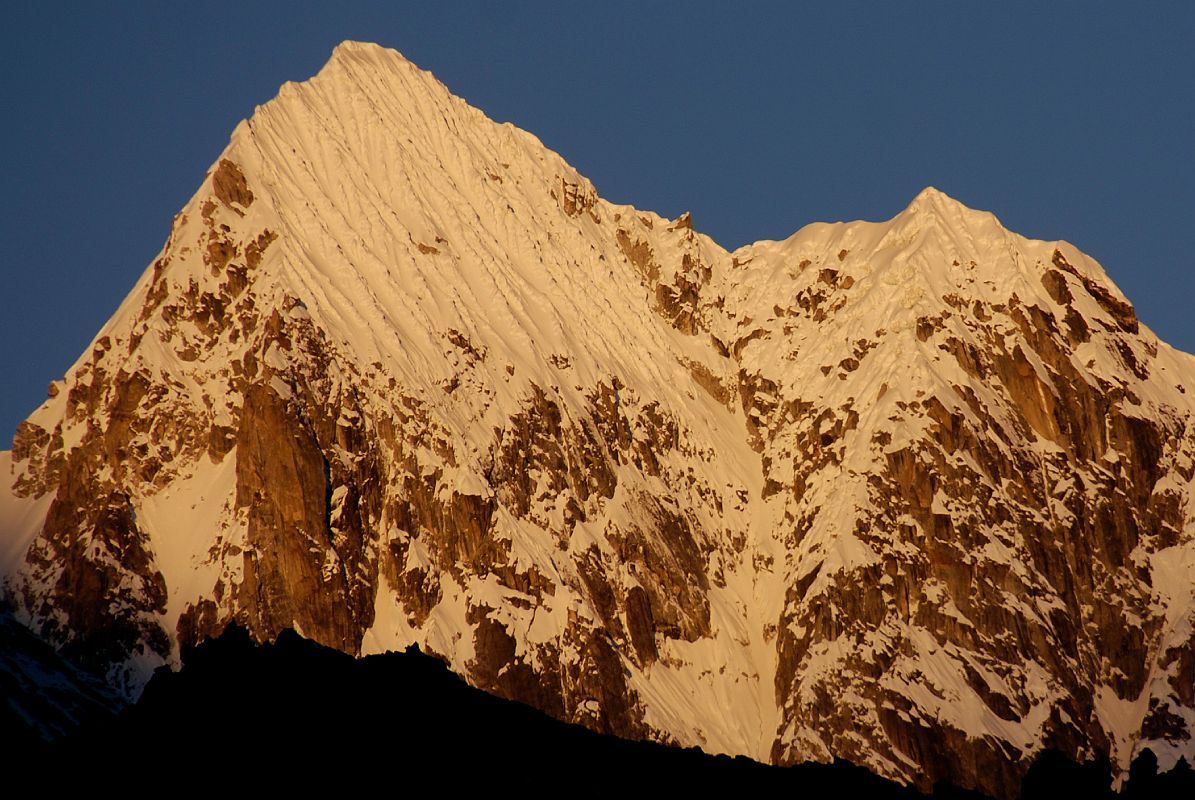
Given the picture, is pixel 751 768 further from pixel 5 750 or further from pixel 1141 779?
pixel 5 750

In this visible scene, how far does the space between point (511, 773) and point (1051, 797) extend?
23672 millimetres

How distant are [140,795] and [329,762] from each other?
23.7 ft

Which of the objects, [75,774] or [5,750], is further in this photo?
[5,750]

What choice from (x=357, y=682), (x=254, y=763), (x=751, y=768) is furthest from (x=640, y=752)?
(x=254, y=763)

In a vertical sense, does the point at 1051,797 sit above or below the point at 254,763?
above

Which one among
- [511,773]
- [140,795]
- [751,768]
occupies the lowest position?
[140,795]

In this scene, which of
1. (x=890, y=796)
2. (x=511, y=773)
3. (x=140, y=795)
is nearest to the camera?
(x=140, y=795)

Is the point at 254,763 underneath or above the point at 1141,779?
underneath

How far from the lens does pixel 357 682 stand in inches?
4299

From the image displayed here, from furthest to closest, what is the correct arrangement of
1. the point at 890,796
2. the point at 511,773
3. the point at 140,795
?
the point at 890,796
the point at 511,773
the point at 140,795

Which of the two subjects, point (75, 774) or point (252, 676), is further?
point (252, 676)

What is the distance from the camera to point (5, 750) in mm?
121438

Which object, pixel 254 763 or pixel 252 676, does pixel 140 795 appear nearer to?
pixel 254 763

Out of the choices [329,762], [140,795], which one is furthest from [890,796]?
[140,795]
